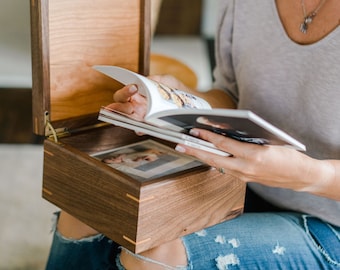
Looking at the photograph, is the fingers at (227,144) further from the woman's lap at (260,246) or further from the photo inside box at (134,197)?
the woman's lap at (260,246)

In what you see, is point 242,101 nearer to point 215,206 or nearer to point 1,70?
point 215,206

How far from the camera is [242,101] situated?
114 cm

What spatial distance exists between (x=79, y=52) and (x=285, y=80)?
330mm

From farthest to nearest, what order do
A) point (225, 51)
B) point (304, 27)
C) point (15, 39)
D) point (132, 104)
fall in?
1. point (15, 39)
2. point (225, 51)
3. point (304, 27)
4. point (132, 104)

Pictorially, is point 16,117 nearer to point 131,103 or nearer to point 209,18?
point 209,18

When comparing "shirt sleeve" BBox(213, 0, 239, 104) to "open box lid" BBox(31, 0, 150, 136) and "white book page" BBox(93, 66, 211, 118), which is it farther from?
"white book page" BBox(93, 66, 211, 118)

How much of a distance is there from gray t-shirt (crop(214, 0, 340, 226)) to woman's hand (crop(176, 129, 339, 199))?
6.3 inches

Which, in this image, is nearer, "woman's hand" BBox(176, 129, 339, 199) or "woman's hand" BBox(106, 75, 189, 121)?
"woman's hand" BBox(176, 129, 339, 199)

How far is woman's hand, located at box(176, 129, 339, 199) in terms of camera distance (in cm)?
81

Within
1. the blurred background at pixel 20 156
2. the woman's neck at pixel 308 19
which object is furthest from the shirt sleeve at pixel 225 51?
the blurred background at pixel 20 156

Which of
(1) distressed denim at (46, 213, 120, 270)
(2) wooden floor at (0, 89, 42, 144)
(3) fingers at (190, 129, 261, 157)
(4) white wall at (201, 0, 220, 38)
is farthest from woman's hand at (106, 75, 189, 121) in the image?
(4) white wall at (201, 0, 220, 38)

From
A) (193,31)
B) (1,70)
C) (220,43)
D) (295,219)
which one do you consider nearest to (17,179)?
(1,70)

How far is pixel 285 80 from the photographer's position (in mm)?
1066

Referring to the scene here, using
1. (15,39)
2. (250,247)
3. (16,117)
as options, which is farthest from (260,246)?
(16,117)
